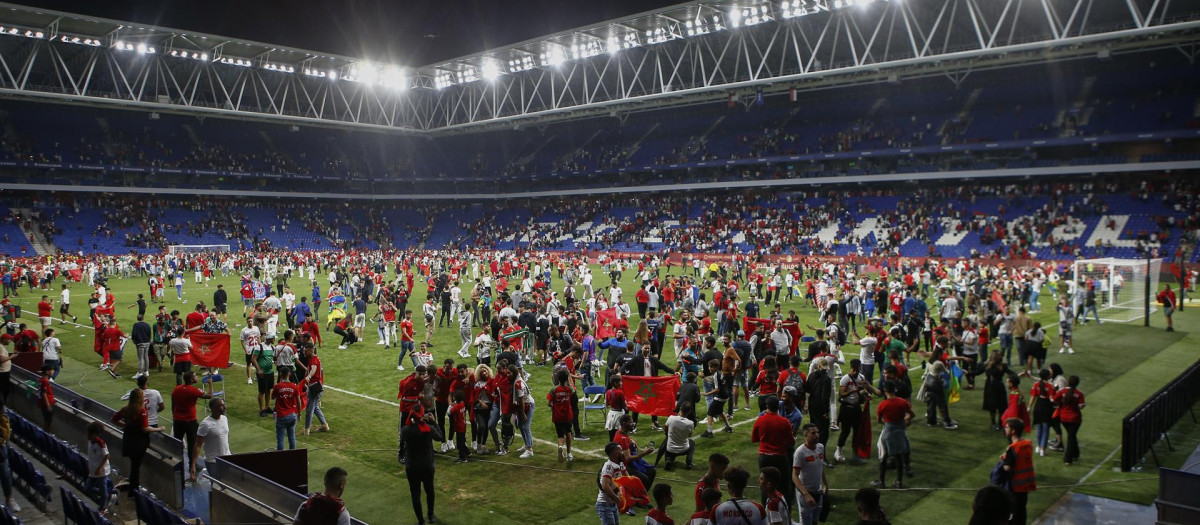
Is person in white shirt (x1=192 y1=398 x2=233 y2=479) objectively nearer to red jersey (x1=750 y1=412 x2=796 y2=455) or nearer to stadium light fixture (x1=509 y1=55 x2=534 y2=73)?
red jersey (x1=750 y1=412 x2=796 y2=455)

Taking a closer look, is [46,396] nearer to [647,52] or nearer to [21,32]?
[647,52]

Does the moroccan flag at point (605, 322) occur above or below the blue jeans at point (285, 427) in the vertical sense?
above

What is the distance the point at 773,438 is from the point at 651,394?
13.7ft

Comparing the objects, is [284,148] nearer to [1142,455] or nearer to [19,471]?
[19,471]

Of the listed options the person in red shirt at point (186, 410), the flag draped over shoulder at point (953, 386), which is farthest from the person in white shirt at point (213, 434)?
the flag draped over shoulder at point (953, 386)

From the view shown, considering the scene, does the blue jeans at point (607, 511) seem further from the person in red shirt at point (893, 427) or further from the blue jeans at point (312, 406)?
the blue jeans at point (312, 406)

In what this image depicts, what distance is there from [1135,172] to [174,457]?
182ft

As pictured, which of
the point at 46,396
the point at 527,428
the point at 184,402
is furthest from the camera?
the point at 46,396

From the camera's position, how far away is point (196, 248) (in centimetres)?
6031

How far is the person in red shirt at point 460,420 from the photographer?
11.7 meters

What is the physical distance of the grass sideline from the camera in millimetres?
10016

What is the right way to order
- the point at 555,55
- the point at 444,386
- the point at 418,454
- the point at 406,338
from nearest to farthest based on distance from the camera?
the point at 418,454 < the point at 444,386 < the point at 406,338 < the point at 555,55

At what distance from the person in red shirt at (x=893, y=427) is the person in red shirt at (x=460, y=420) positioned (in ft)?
20.5

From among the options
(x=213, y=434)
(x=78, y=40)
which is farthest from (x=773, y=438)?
(x=78, y=40)
